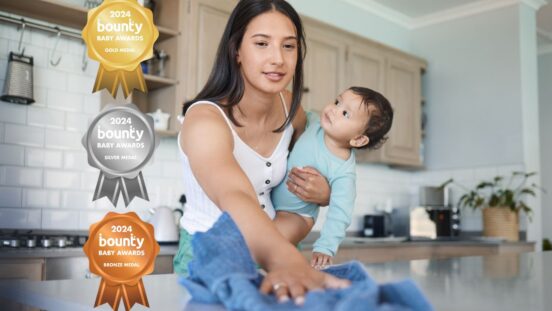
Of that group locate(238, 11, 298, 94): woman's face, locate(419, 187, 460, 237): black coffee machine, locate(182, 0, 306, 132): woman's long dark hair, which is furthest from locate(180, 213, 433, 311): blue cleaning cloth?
locate(419, 187, 460, 237): black coffee machine

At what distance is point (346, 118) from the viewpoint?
5.48 ft

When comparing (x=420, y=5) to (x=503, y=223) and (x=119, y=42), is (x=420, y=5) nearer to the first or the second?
(x=503, y=223)

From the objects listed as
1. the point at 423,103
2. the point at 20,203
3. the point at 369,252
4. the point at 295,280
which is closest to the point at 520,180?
the point at 423,103

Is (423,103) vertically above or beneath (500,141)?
above

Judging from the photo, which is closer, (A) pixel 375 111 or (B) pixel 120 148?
(B) pixel 120 148

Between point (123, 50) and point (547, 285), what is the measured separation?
87cm

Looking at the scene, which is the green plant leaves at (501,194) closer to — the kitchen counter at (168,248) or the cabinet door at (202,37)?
the kitchen counter at (168,248)

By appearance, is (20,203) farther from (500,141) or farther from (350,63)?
(500,141)

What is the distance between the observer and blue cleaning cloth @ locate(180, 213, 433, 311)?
2.01ft

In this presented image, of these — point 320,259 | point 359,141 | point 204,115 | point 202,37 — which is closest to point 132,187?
point 204,115

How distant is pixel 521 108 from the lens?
493 cm

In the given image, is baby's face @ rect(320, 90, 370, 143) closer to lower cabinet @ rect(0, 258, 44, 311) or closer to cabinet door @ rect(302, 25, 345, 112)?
lower cabinet @ rect(0, 258, 44, 311)

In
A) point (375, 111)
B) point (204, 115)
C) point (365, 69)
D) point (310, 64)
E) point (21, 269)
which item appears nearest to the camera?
→ point (204, 115)

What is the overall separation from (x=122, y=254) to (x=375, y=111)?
1.07 m
